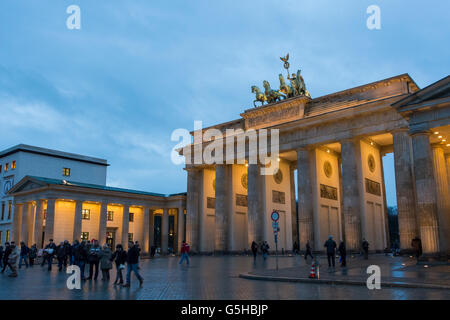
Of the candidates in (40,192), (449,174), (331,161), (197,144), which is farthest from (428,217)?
(40,192)

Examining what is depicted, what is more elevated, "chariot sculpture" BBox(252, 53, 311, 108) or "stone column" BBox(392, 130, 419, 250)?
"chariot sculpture" BBox(252, 53, 311, 108)

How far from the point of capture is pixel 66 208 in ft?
168

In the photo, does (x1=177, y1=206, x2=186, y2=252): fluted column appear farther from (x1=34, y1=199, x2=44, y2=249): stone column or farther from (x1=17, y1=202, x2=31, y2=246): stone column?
(x1=17, y1=202, x2=31, y2=246): stone column

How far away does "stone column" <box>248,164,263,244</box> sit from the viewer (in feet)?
142

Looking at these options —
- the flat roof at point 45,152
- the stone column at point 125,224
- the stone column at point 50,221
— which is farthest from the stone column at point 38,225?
the flat roof at point 45,152

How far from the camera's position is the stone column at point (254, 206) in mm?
43188

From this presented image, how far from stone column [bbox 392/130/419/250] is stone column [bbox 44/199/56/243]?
36305 millimetres

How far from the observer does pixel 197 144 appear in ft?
164

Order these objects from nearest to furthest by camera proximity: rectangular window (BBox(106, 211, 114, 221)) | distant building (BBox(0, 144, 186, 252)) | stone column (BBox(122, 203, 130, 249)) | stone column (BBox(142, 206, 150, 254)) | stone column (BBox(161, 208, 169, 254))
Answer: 1. distant building (BBox(0, 144, 186, 252))
2. stone column (BBox(122, 203, 130, 249))
3. rectangular window (BBox(106, 211, 114, 221))
4. stone column (BBox(161, 208, 169, 254))
5. stone column (BBox(142, 206, 150, 254))

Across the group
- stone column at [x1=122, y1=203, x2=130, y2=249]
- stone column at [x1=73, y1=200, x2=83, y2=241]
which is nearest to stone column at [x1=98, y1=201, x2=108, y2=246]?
stone column at [x1=73, y1=200, x2=83, y2=241]

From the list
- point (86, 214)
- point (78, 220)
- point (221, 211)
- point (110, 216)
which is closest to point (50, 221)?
point (78, 220)
